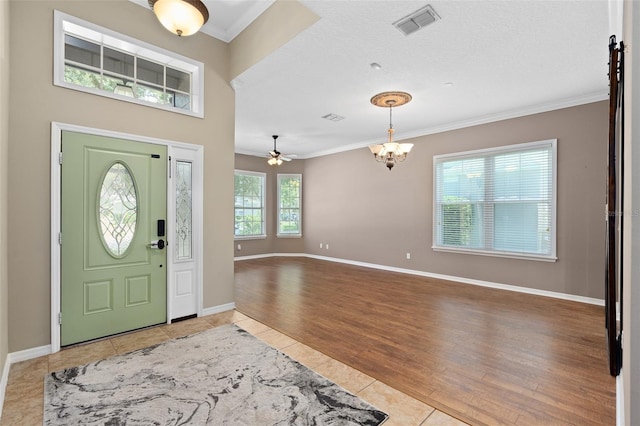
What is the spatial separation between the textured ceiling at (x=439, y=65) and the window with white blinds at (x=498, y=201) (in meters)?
0.74

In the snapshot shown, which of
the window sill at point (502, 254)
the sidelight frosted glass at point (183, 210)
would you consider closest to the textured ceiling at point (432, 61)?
the sidelight frosted glass at point (183, 210)

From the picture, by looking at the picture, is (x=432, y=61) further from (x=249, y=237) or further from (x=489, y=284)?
(x=249, y=237)

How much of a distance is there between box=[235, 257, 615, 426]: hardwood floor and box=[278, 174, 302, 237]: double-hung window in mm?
3756

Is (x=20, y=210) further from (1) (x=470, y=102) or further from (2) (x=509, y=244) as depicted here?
(2) (x=509, y=244)

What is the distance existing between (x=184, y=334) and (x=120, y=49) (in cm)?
328

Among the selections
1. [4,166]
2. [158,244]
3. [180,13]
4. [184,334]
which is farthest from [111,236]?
[180,13]

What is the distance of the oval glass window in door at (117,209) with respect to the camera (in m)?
3.23

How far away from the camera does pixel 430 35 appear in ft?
10.1

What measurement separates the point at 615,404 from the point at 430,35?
11.3 ft

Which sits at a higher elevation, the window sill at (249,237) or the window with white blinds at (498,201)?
the window with white blinds at (498,201)

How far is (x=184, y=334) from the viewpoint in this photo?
11.0 ft

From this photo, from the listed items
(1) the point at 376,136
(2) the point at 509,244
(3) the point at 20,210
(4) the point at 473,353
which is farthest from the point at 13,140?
(2) the point at 509,244

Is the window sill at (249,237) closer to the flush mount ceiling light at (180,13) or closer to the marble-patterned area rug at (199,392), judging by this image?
the marble-patterned area rug at (199,392)

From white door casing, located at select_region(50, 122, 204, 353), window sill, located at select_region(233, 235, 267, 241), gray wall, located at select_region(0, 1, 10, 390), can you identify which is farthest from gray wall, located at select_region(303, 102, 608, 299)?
gray wall, located at select_region(0, 1, 10, 390)
